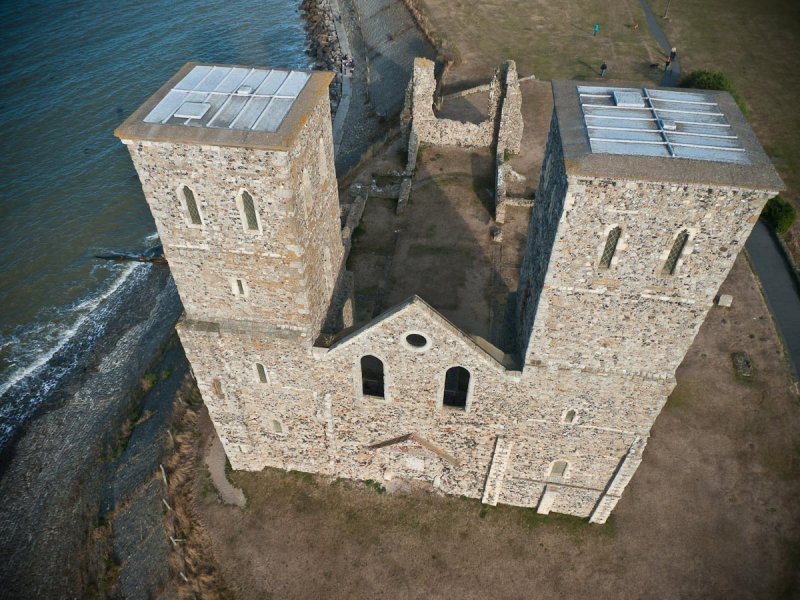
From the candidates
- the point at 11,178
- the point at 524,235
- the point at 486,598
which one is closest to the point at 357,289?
the point at 524,235

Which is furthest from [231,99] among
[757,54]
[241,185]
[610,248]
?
[757,54]

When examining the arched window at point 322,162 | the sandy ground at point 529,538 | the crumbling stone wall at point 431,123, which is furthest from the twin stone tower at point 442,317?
the crumbling stone wall at point 431,123

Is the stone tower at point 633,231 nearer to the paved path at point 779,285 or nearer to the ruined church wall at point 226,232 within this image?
the ruined church wall at point 226,232

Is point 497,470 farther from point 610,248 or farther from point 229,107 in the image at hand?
point 229,107

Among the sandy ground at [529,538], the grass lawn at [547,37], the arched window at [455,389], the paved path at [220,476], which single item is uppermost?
the arched window at [455,389]

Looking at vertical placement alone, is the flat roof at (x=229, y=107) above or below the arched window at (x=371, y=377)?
above

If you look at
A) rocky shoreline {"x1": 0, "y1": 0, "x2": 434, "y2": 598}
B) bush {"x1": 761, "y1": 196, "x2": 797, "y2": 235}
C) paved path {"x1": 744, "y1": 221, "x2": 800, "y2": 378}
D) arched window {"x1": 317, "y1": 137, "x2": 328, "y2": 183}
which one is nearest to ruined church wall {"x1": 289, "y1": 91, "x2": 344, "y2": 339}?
arched window {"x1": 317, "y1": 137, "x2": 328, "y2": 183}

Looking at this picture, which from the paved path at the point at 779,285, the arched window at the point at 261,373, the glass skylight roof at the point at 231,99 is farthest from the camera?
the paved path at the point at 779,285
